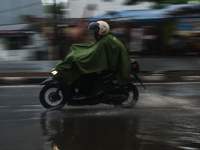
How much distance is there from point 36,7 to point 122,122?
21.9 metres

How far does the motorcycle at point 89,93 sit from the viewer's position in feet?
17.6

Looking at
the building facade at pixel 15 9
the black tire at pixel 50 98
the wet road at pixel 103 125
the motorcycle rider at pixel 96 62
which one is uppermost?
the building facade at pixel 15 9

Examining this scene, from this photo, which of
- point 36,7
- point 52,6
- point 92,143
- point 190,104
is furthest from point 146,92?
point 36,7

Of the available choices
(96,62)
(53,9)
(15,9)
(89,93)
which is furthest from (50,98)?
(15,9)

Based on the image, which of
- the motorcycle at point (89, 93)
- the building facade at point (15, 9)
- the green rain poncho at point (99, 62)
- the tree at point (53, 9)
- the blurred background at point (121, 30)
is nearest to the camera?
the green rain poncho at point (99, 62)

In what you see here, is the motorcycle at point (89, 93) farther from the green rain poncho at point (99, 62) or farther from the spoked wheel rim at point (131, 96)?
the green rain poncho at point (99, 62)

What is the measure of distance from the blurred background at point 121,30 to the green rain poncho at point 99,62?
7.10 meters

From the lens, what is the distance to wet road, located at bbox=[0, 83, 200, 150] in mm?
3693

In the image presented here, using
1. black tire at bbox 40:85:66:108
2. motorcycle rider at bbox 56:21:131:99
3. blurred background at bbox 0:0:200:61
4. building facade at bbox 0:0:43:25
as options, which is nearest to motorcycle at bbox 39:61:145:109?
black tire at bbox 40:85:66:108

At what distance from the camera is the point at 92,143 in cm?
371

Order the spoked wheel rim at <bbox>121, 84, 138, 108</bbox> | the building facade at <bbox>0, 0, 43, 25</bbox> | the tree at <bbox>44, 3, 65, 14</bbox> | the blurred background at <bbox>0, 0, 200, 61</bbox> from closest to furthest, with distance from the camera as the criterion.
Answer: the spoked wheel rim at <bbox>121, 84, 138, 108</bbox> → the tree at <bbox>44, 3, 65, 14</bbox> → the blurred background at <bbox>0, 0, 200, 61</bbox> → the building facade at <bbox>0, 0, 43, 25</bbox>

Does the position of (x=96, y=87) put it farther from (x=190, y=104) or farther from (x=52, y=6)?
(x=52, y=6)

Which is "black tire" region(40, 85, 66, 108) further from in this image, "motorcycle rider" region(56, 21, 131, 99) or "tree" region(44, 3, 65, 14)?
"tree" region(44, 3, 65, 14)

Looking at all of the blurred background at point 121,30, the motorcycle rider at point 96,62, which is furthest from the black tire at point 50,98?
the blurred background at point 121,30
